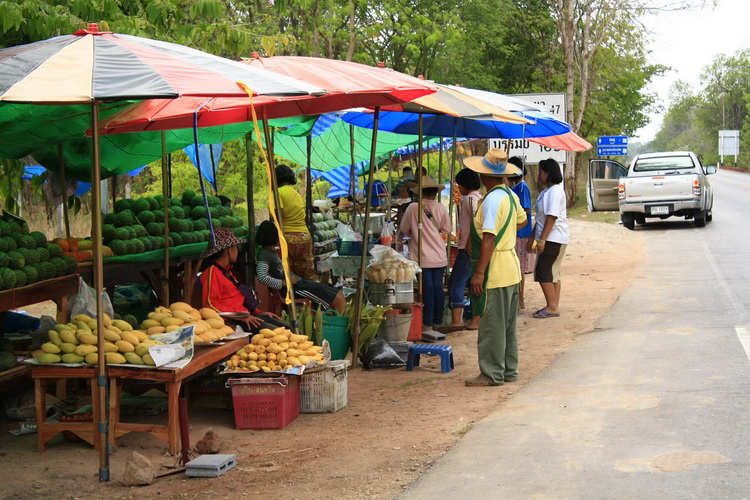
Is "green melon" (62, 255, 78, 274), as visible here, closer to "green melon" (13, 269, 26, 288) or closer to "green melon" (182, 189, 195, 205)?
"green melon" (13, 269, 26, 288)

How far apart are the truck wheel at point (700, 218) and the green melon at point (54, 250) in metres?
19.9

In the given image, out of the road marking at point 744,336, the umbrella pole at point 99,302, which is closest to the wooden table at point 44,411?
the umbrella pole at point 99,302

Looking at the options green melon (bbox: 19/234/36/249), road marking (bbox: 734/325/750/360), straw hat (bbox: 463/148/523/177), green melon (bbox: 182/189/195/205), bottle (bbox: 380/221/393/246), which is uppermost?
straw hat (bbox: 463/148/523/177)

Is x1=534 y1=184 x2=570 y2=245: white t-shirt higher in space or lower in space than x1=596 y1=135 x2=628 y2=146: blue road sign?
lower

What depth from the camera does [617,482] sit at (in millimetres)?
4879

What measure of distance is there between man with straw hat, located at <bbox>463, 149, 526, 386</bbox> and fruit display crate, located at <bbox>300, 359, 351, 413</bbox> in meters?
1.42

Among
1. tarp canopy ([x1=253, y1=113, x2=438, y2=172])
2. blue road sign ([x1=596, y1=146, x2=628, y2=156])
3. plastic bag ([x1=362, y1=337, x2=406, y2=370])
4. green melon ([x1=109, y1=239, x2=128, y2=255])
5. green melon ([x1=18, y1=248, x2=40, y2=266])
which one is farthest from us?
blue road sign ([x1=596, y1=146, x2=628, y2=156])

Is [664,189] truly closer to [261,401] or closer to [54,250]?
[261,401]

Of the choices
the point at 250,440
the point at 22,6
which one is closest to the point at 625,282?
the point at 250,440

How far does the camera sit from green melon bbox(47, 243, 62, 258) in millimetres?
7117

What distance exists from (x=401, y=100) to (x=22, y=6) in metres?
3.14

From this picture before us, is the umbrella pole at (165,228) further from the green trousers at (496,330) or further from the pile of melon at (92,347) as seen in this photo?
the green trousers at (496,330)

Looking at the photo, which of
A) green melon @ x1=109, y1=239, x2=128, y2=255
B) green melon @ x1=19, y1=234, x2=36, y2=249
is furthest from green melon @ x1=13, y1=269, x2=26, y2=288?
green melon @ x1=109, y1=239, x2=128, y2=255

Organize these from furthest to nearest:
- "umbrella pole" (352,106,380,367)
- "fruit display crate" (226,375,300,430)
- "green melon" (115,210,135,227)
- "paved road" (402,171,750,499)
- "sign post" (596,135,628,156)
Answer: "sign post" (596,135,628,156) → "green melon" (115,210,135,227) → "umbrella pole" (352,106,380,367) → "fruit display crate" (226,375,300,430) → "paved road" (402,171,750,499)
